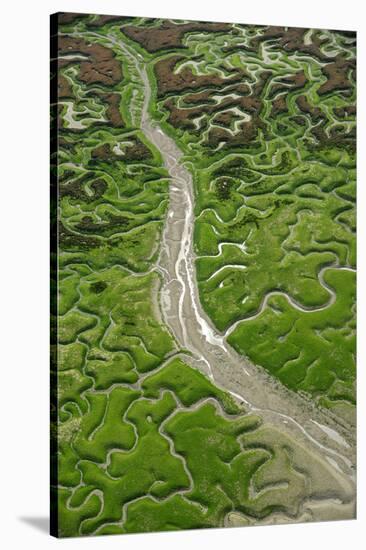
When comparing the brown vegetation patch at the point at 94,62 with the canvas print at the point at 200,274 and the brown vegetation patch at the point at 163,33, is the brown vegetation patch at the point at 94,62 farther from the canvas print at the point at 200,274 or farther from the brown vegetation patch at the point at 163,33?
the brown vegetation patch at the point at 163,33

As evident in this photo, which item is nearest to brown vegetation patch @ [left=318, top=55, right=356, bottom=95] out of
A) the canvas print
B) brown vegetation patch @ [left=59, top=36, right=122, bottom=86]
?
the canvas print

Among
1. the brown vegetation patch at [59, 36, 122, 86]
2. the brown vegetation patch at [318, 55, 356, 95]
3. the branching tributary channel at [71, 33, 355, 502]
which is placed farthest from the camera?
the brown vegetation patch at [318, 55, 356, 95]

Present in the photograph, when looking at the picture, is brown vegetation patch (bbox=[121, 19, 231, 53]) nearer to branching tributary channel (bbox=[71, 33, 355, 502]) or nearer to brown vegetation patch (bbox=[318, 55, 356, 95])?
branching tributary channel (bbox=[71, 33, 355, 502])

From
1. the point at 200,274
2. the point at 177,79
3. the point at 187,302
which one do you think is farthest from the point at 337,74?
the point at 187,302

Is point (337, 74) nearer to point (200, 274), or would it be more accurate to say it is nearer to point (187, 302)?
point (200, 274)

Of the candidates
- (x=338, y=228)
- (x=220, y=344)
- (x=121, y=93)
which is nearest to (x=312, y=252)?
(x=338, y=228)

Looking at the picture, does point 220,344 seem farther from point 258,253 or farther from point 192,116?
point 192,116

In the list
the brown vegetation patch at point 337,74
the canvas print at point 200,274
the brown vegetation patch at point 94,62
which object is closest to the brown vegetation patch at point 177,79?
the canvas print at point 200,274

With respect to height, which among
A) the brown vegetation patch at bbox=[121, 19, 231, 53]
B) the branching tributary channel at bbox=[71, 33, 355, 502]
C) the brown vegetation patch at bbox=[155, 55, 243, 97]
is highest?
the brown vegetation patch at bbox=[121, 19, 231, 53]
